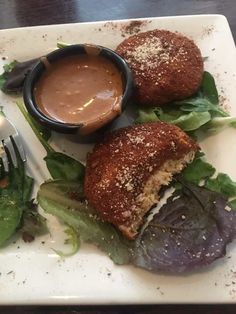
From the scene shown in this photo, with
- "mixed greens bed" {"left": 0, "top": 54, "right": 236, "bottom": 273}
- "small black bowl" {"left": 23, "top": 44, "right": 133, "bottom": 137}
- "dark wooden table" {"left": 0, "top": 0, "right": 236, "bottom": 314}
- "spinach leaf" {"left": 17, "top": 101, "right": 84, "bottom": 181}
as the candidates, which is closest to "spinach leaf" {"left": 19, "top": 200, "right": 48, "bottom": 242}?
"mixed greens bed" {"left": 0, "top": 54, "right": 236, "bottom": 273}

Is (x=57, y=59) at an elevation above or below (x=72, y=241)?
above

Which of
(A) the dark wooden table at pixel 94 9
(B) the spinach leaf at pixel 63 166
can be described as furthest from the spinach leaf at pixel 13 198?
(A) the dark wooden table at pixel 94 9

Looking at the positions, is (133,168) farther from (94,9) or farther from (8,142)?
(94,9)

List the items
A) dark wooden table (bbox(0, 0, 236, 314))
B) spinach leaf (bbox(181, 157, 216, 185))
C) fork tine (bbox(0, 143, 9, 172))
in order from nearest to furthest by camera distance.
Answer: spinach leaf (bbox(181, 157, 216, 185))
fork tine (bbox(0, 143, 9, 172))
dark wooden table (bbox(0, 0, 236, 314))

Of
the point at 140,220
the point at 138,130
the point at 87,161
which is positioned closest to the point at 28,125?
the point at 87,161

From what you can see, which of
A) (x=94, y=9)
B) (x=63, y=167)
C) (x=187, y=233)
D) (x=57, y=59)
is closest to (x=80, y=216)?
(x=63, y=167)

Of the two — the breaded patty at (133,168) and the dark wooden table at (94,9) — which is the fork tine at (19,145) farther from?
the dark wooden table at (94,9)

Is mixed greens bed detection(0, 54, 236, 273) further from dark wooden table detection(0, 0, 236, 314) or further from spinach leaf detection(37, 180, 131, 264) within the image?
dark wooden table detection(0, 0, 236, 314)
